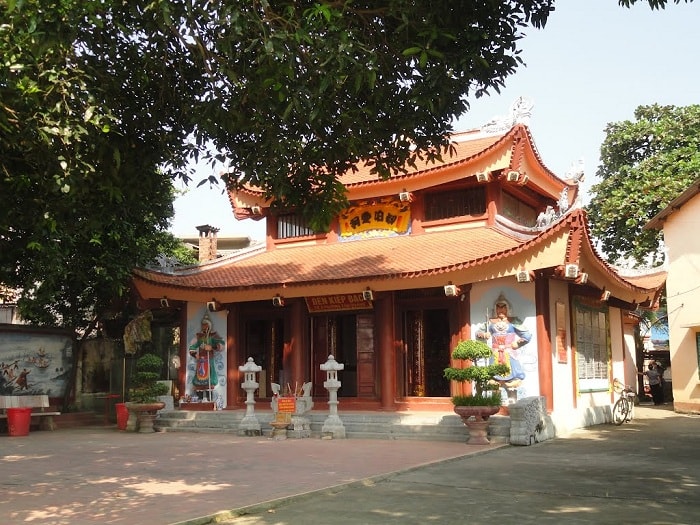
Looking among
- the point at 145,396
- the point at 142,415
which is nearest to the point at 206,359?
the point at 145,396

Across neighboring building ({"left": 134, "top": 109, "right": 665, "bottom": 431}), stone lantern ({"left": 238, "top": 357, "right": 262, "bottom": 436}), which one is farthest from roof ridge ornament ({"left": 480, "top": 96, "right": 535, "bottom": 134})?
stone lantern ({"left": 238, "top": 357, "right": 262, "bottom": 436})

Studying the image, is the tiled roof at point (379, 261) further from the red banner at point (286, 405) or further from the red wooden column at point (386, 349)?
the red banner at point (286, 405)

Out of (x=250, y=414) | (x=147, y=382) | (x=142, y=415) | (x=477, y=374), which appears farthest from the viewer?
(x=147, y=382)

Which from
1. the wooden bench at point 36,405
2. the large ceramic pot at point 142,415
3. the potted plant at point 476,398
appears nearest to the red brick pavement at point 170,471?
the potted plant at point 476,398

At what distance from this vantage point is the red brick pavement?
6930 mm

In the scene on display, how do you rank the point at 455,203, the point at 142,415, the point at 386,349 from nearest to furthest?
the point at 386,349 → the point at 142,415 → the point at 455,203

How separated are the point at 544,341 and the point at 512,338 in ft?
1.98

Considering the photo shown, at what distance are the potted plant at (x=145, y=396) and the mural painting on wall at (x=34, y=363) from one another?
266cm

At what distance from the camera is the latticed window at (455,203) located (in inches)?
641

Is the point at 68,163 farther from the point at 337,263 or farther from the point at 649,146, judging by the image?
the point at 649,146

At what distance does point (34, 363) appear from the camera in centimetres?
1677

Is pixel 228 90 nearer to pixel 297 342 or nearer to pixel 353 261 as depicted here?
pixel 353 261

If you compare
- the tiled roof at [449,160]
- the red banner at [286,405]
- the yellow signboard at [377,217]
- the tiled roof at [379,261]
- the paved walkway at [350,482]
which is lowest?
the paved walkway at [350,482]

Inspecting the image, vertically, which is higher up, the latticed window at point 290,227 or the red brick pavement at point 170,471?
the latticed window at point 290,227
